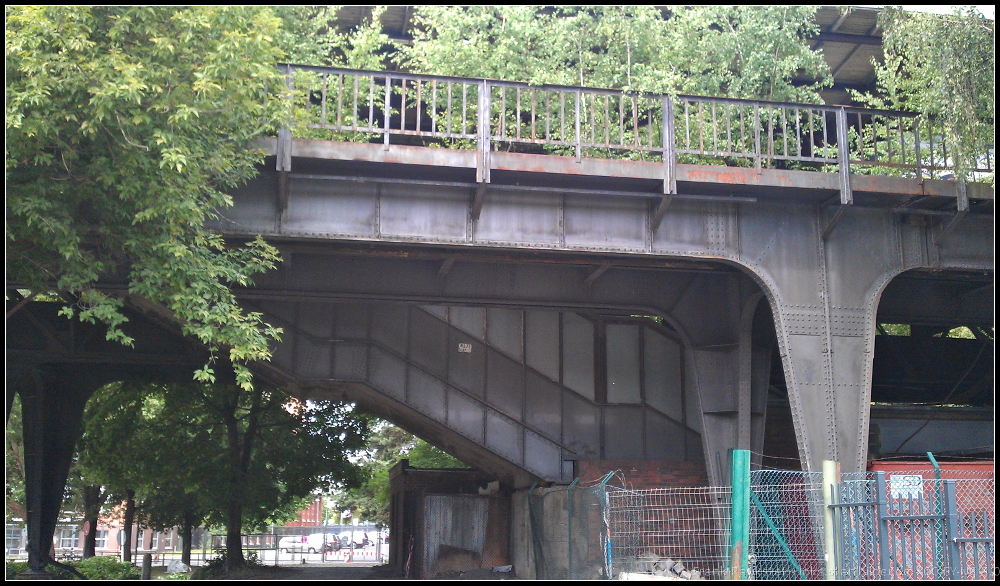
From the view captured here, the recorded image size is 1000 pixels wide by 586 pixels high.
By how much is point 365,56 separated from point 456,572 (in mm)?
13124

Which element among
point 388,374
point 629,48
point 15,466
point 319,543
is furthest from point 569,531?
point 319,543

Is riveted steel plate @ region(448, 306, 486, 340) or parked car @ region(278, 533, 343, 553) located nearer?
riveted steel plate @ region(448, 306, 486, 340)

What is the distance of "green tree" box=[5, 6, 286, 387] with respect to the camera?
380 inches

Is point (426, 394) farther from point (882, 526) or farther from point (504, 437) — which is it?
point (882, 526)

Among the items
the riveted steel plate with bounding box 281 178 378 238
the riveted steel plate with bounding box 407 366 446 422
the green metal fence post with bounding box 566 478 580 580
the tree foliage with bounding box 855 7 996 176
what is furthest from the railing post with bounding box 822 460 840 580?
the riveted steel plate with bounding box 407 366 446 422

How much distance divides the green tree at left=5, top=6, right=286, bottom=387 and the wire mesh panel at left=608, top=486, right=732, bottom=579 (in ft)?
22.5

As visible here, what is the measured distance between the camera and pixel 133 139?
33.8 ft

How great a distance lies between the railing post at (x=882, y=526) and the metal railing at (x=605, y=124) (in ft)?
17.7

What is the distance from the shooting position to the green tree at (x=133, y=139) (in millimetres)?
9656

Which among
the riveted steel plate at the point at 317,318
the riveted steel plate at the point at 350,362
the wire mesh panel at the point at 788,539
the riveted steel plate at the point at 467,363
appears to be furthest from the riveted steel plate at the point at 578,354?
the wire mesh panel at the point at 788,539

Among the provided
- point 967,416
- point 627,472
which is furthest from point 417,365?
point 967,416

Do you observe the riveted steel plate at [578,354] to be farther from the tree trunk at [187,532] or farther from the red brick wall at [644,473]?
the tree trunk at [187,532]

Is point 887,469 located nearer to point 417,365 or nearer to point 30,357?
point 417,365

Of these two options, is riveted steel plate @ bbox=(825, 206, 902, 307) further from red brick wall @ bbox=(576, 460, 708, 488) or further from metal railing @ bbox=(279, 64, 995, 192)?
red brick wall @ bbox=(576, 460, 708, 488)
